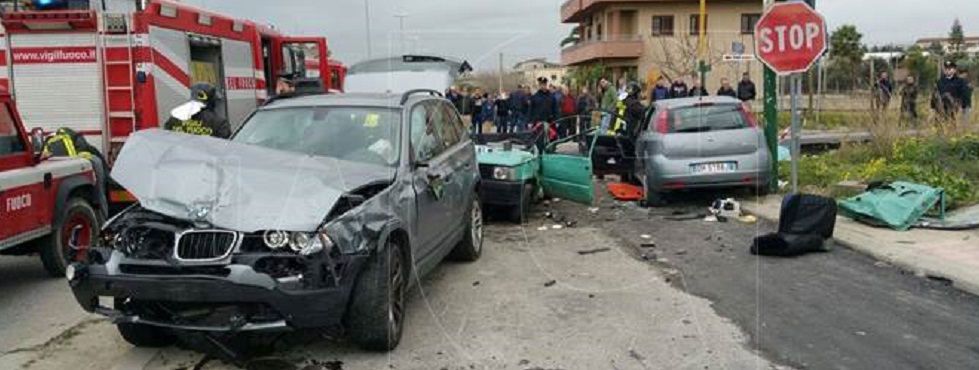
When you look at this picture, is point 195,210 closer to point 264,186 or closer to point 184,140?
point 264,186

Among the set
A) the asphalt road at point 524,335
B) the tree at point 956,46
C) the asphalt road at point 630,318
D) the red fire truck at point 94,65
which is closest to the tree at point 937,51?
the tree at point 956,46

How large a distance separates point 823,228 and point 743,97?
1383 centimetres

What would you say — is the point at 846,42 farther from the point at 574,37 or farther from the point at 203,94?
the point at 203,94

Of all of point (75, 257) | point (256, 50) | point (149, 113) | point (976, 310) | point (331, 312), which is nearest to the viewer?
point (331, 312)

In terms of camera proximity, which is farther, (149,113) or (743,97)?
(743,97)

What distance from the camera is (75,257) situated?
18.9 feet

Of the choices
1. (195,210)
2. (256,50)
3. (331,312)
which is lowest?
(331,312)

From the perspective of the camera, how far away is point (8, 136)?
757cm

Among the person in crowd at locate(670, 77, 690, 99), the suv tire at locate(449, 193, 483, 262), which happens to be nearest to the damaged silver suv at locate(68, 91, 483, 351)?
the suv tire at locate(449, 193, 483, 262)

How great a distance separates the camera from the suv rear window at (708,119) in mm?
A: 11836

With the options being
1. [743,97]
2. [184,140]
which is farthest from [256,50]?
[743,97]

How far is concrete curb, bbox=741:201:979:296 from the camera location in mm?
6953

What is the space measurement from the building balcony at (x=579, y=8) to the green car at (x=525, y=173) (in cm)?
4780

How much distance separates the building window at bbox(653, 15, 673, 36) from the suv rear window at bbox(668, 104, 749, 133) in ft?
155
